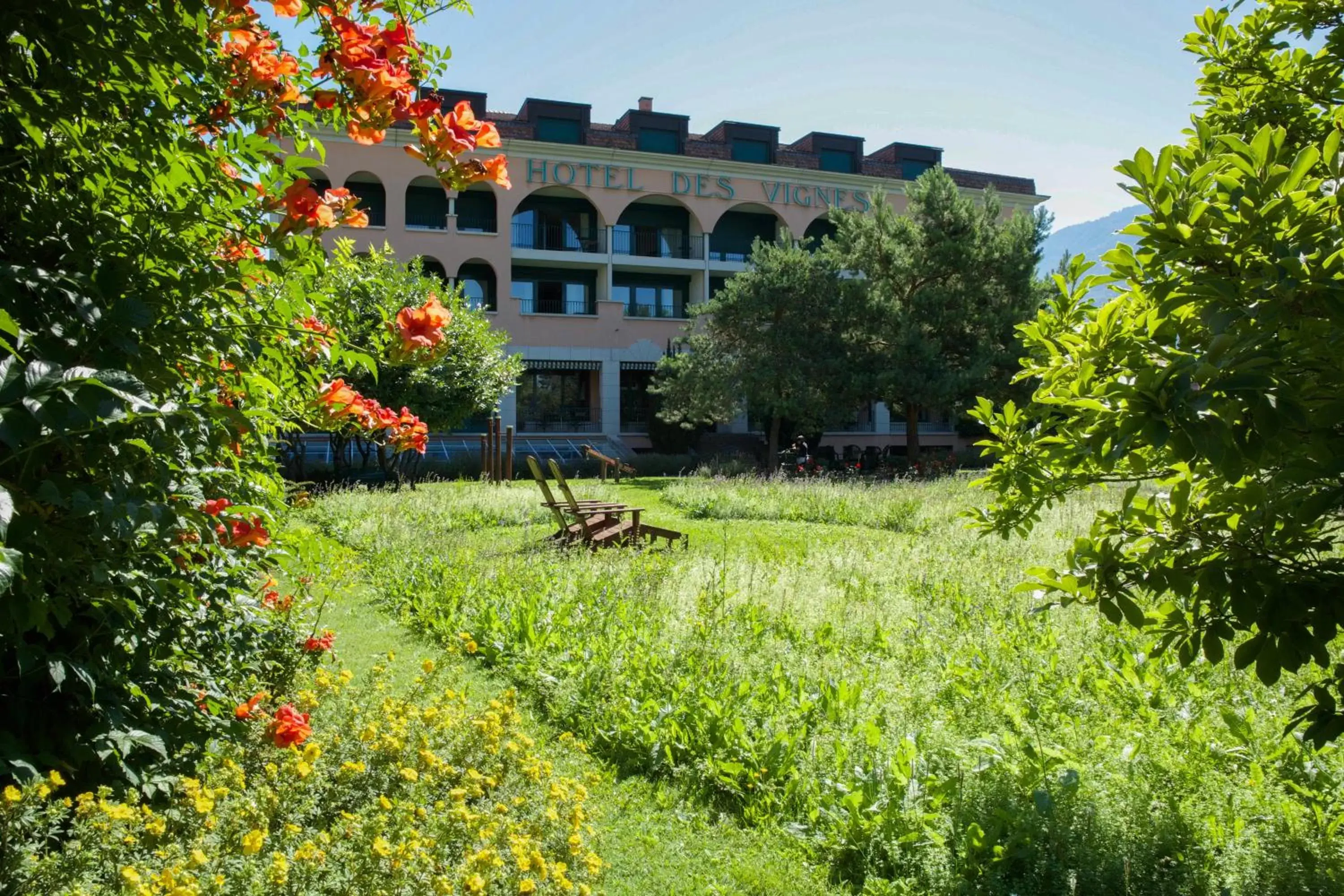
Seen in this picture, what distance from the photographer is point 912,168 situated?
3972 centimetres

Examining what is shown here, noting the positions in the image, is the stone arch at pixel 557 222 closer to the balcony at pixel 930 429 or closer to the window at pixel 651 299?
the window at pixel 651 299

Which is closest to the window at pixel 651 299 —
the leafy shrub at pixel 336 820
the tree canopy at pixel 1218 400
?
the leafy shrub at pixel 336 820

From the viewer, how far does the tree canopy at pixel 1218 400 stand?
1912mm

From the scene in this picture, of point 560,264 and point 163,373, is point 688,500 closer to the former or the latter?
point 163,373

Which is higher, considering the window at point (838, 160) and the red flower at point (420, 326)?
the window at point (838, 160)

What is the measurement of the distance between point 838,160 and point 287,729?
38.6 meters

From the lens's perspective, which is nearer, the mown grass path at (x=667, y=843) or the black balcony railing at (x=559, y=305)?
the mown grass path at (x=667, y=843)

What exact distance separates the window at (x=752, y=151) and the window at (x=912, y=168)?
6.67 m

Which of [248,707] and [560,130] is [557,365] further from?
[248,707]

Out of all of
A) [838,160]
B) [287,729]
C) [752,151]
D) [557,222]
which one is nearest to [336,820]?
[287,729]

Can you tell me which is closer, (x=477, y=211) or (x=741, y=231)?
(x=477, y=211)

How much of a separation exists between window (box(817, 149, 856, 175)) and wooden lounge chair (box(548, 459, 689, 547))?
30.5 meters

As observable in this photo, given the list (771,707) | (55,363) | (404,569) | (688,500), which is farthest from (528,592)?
(688,500)

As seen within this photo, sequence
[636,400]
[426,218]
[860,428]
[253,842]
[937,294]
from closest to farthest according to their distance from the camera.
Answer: [253,842], [937,294], [426,218], [636,400], [860,428]
